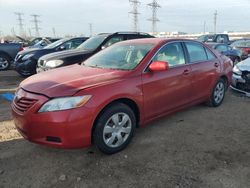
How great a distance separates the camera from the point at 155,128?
4.83 metres

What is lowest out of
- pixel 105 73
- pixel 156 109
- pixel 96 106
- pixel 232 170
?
pixel 232 170

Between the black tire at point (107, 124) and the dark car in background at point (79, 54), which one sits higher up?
the dark car in background at point (79, 54)

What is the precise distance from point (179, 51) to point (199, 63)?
58 cm

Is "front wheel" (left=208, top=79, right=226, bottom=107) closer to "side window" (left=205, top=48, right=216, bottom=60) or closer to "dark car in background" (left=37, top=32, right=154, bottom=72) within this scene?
"side window" (left=205, top=48, right=216, bottom=60)

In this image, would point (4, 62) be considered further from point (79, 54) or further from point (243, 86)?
point (243, 86)

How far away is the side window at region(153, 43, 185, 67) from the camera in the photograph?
459 cm

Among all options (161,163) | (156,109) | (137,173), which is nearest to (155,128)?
(156,109)

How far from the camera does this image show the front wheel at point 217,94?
5.94 m

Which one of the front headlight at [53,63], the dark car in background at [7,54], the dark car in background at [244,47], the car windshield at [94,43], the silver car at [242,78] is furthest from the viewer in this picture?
the dark car in background at [244,47]

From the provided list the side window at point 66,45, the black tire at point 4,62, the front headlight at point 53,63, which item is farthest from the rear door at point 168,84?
the black tire at point 4,62

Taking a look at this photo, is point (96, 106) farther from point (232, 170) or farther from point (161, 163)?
point (232, 170)

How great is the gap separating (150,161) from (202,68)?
8.20 feet

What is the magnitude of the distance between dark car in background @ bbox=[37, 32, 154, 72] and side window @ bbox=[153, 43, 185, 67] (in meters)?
3.90

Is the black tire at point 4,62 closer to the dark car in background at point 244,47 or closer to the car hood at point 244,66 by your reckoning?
the car hood at point 244,66
